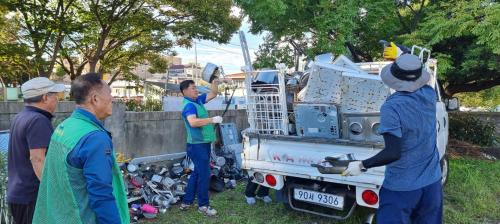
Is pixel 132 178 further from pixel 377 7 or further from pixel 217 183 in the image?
pixel 377 7

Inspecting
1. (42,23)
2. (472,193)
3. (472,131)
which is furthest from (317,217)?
(42,23)

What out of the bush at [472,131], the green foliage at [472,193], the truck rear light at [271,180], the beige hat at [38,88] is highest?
the beige hat at [38,88]

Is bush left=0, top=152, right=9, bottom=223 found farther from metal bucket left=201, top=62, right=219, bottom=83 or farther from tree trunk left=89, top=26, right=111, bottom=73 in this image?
tree trunk left=89, top=26, right=111, bottom=73

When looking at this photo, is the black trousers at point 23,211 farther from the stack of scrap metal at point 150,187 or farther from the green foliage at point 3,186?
the stack of scrap metal at point 150,187

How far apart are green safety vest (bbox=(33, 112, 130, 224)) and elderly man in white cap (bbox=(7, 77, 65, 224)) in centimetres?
74

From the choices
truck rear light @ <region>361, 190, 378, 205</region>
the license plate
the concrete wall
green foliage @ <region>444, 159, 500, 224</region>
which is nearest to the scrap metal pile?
the concrete wall

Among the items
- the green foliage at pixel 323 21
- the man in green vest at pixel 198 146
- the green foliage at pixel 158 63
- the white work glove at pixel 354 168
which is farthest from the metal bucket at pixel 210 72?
the green foliage at pixel 158 63

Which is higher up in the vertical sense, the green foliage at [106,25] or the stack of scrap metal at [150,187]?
the green foliage at [106,25]

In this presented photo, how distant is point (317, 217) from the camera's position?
480 centimetres

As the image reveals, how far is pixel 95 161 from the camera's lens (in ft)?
6.04

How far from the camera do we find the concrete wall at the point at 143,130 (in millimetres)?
5777

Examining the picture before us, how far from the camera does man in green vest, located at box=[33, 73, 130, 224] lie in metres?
1.84

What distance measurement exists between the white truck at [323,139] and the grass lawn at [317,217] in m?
0.30

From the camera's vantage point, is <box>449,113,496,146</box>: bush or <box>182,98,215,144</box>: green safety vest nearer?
<box>182,98,215,144</box>: green safety vest
